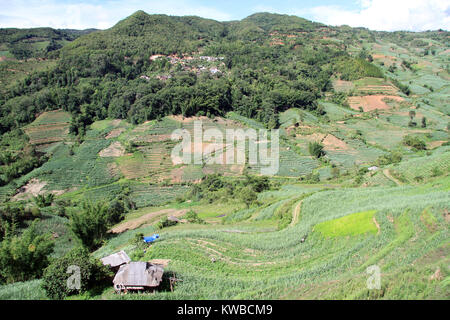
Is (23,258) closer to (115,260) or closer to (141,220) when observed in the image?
(115,260)

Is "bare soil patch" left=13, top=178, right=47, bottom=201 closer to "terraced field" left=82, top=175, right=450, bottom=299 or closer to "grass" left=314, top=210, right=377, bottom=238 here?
"terraced field" left=82, top=175, right=450, bottom=299

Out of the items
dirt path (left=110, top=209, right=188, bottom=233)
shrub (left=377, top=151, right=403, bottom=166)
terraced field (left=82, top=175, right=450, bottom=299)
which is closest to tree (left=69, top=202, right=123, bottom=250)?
terraced field (left=82, top=175, right=450, bottom=299)

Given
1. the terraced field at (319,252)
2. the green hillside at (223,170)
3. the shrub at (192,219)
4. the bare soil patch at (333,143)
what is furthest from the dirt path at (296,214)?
the bare soil patch at (333,143)

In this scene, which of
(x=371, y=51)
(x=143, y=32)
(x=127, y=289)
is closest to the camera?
(x=127, y=289)

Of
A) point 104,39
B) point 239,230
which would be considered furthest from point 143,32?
point 239,230

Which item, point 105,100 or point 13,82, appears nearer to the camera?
point 105,100

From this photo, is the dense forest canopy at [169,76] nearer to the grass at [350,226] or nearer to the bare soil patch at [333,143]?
the bare soil patch at [333,143]

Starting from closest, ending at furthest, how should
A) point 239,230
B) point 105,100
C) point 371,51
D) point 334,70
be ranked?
point 239,230 → point 105,100 → point 334,70 → point 371,51

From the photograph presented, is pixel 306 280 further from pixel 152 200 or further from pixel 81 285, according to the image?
pixel 152 200
